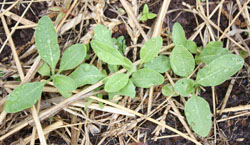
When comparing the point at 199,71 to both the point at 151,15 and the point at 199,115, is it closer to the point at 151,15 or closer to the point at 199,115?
the point at 199,115

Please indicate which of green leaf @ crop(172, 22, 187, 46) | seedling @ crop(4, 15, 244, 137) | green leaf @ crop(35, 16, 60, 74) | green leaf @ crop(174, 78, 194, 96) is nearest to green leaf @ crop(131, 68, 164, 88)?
seedling @ crop(4, 15, 244, 137)

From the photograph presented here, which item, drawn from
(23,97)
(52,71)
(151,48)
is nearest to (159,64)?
(151,48)

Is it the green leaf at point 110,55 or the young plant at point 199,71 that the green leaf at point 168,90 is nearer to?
the young plant at point 199,71

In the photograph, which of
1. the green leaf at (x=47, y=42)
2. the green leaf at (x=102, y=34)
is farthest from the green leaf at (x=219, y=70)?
the green leaf at (x=47, y=42)

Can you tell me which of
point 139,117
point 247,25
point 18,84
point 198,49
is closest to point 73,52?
point 18,84

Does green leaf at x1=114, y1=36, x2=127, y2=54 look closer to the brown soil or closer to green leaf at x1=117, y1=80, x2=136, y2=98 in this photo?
the brown soil

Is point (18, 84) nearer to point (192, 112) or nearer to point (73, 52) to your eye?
point (73, 52)
